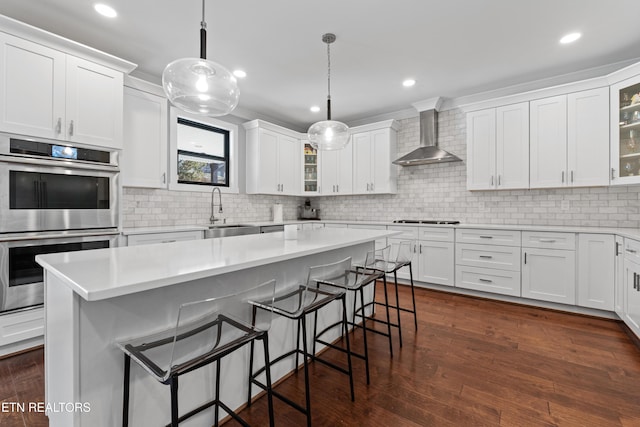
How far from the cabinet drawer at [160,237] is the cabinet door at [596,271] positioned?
168 inches

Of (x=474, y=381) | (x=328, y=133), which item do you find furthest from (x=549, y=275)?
(x=328, y=133)

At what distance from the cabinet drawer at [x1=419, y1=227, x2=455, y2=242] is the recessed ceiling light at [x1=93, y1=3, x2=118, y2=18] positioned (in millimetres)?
4062

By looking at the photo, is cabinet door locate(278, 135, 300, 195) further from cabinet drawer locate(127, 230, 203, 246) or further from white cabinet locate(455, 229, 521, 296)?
white cabinet locate(455, 229, 521, 296)

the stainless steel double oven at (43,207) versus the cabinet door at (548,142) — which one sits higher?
the cabinet door at (548,142)

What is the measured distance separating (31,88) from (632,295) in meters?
5.38

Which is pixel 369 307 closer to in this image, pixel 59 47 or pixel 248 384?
pixel 248 384

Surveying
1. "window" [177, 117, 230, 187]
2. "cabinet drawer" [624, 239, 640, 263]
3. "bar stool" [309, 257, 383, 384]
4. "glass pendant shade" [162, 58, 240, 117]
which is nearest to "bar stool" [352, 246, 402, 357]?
"bar stool" [309, 257, 383, 384]

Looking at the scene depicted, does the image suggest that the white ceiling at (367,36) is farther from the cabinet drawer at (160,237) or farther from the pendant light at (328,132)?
the cabinet drawer at (160,237)

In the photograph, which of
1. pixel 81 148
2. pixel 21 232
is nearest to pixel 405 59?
pixel 81 148

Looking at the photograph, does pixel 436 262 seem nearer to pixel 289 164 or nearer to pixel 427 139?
pixel 427 139

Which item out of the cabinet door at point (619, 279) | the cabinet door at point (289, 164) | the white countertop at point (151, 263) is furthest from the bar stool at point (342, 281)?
the cabinet door at point (289, 164)

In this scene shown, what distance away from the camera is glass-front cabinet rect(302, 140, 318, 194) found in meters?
5.50

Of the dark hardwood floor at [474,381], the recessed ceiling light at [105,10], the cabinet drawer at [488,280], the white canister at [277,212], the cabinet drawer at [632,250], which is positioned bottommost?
the dark hardwood floor at [474,381]

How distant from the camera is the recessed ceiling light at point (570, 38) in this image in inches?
109
